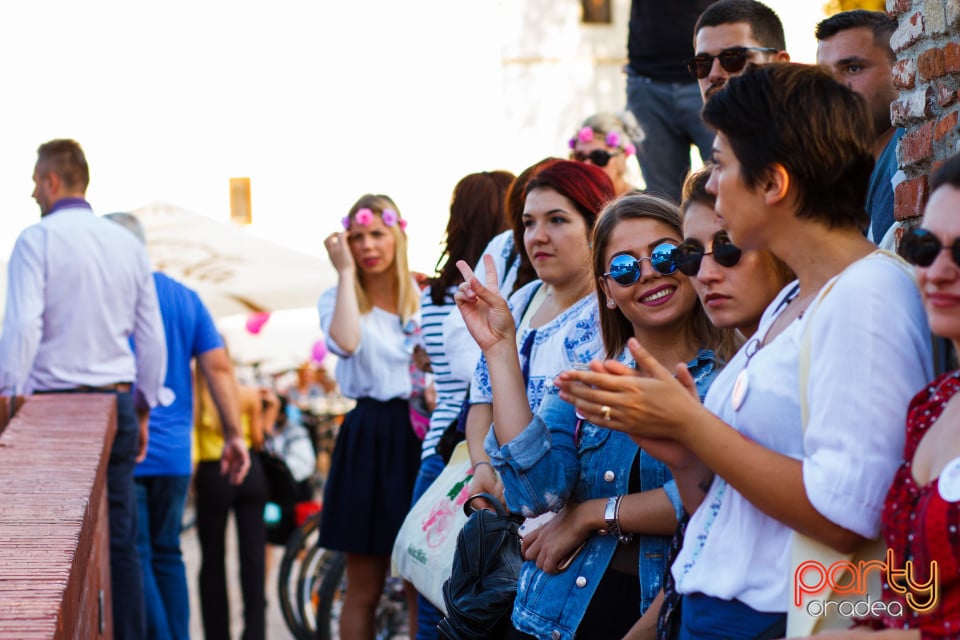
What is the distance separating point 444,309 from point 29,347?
2.15 meters

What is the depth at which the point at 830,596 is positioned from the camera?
6.92 feet

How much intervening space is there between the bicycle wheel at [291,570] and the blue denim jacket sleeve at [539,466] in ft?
16.7

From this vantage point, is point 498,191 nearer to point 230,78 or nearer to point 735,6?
point 735,6

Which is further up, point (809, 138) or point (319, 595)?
point (809, 138)

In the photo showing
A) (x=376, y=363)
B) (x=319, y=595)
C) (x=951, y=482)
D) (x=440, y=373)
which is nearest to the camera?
(x=951, y=482)

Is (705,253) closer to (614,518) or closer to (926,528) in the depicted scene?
(614,518)

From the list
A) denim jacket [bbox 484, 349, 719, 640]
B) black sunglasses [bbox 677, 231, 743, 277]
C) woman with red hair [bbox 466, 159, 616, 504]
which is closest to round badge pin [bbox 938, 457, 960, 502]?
black sunglasses [bbox 677, 231, 743, 277]

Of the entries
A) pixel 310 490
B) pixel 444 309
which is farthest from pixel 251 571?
pixel 444 309

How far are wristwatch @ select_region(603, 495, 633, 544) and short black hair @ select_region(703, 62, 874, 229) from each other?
96cm

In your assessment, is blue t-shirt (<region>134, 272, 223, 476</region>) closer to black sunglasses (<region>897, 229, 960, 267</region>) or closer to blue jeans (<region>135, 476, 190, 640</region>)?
blue jeans (<region>135, 476, 190, 640</region>)

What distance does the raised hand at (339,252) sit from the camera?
6090 mm

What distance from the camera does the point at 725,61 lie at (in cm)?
429

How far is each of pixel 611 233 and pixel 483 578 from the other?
0.90 m

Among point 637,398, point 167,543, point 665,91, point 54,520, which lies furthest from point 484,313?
point 167,543
